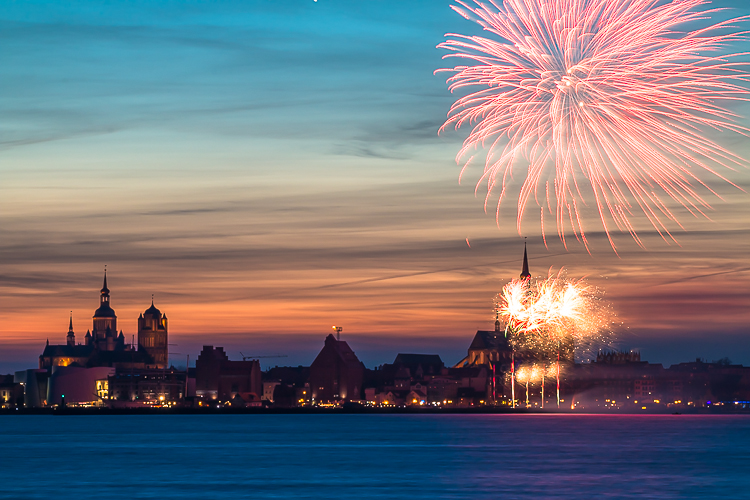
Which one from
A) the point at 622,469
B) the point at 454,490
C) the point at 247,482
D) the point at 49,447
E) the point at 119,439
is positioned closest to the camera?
the point at 454,490

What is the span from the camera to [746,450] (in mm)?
100500

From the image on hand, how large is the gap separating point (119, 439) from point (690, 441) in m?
68.7

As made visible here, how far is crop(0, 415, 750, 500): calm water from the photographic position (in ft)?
200

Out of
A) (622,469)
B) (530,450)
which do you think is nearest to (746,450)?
(530,450)

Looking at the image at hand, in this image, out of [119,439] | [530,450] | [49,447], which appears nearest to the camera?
[530,450]

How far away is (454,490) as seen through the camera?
60.9m

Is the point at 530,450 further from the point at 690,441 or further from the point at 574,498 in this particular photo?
the point at 574,498

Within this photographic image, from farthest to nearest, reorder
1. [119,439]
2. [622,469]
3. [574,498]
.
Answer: [119,439], [622,469], [574,498]

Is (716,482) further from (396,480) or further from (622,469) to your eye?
(396,480)

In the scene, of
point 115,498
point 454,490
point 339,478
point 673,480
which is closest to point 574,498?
point 454,490

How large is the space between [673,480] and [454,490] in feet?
53.9

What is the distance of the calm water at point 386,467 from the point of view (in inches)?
2394

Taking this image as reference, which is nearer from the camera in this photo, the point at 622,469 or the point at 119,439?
the point at 622,469

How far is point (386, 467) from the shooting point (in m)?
77.7
